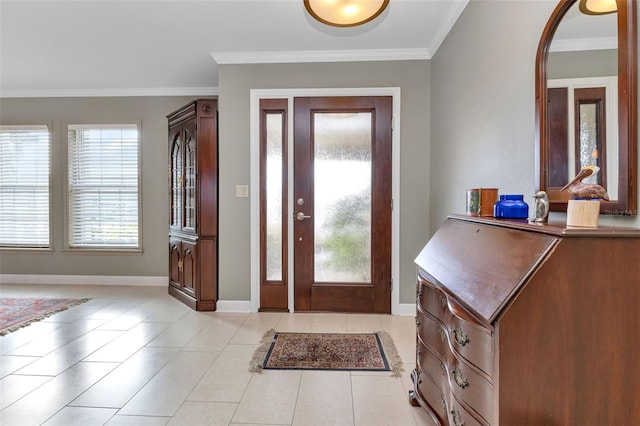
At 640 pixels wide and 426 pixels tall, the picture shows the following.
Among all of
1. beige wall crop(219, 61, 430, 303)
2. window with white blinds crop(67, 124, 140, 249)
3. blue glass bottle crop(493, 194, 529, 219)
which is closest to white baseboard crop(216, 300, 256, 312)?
beige wall crop(219, 61, 430, 303)

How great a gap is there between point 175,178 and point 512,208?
142 inches

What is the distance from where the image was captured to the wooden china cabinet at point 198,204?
11.2 ft

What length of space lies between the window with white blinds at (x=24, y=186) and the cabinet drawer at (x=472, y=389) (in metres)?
5.23

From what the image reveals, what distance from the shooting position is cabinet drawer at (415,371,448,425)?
1.46m

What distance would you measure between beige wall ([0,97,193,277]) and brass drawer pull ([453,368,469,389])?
13.3ft

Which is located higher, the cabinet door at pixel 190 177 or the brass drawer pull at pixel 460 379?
the cabinet door at pixel 190 177

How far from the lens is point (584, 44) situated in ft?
4.10

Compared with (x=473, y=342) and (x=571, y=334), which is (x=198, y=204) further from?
(x=571, y=334)

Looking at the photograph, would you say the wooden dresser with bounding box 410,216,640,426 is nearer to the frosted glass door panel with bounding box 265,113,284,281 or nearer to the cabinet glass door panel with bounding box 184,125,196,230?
the frosted glass door panel with bounding box 265,113,284,281

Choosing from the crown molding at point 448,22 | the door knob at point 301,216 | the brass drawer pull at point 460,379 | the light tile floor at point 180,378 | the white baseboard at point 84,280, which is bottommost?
the light tile floor at point 180,378

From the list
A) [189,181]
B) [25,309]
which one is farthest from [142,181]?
[25,309]

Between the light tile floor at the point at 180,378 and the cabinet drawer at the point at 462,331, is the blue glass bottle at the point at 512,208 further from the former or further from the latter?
the light tile floor at the point at 180,378

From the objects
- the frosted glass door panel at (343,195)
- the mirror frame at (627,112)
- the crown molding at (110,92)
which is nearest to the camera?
the mirror frame at (627,112)

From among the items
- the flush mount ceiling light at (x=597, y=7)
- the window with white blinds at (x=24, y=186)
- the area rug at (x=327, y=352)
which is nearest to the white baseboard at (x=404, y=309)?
the area rug at (x=327, y=352)
